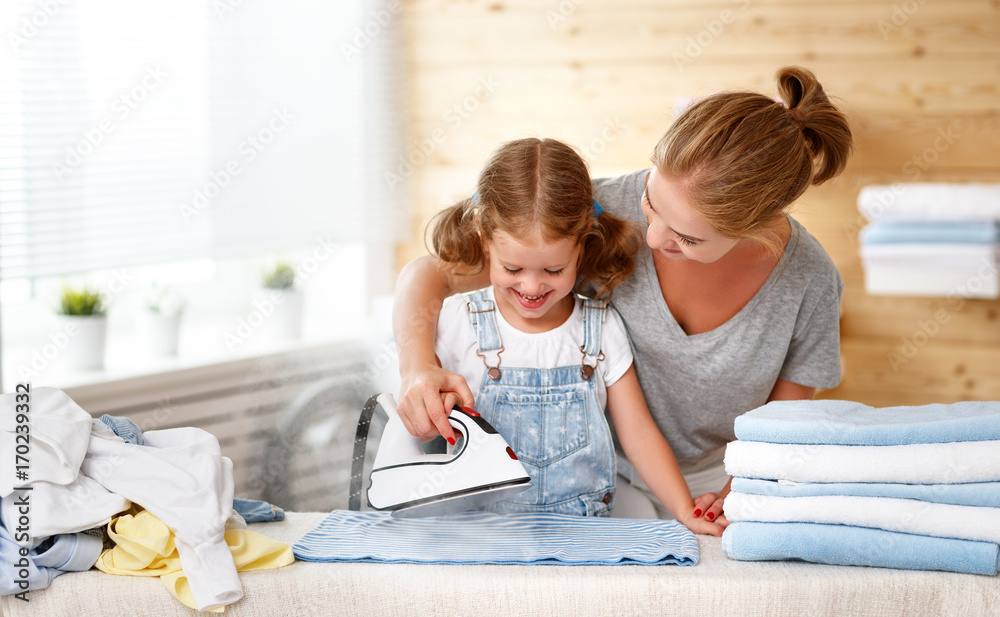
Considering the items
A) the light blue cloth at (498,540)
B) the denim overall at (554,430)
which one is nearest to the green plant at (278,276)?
the denim overall at (554,430)

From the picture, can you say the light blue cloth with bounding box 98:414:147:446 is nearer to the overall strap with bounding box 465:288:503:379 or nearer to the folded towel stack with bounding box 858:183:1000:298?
the overall strap with bounding box 465:288:503:379

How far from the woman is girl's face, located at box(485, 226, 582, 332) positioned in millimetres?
108

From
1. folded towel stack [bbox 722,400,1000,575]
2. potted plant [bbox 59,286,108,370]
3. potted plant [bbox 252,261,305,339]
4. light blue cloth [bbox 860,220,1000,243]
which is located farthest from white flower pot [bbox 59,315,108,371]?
light blue cloth [bbox 860,220,1000,243]

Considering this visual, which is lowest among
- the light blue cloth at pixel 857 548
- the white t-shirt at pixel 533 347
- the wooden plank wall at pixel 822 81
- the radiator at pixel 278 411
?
the radiator at pixel 278 411

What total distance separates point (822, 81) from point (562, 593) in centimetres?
188

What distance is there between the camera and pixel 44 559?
846 millimetres

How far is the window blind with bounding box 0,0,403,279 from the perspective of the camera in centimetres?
188

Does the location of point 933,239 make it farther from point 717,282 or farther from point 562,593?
point 562,593

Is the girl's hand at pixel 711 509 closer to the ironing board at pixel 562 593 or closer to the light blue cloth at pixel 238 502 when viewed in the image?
the ironing board at pixel 562 593

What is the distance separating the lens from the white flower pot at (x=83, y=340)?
1.93 meters

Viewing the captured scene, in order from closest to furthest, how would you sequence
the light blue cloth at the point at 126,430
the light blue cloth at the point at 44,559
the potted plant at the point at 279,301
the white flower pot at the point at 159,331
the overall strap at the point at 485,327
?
the light blue cloth at the point at 44,559 < the light blue cloth at the point at 126,430 < the overall strap at the point at 485,327 < the white flower pot at the point at 159,331 < the potted plant at the point at 279,301

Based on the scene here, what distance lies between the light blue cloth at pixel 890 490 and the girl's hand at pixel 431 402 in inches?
13.1

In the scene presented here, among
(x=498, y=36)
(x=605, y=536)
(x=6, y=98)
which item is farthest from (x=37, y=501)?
(x=498, y=36)

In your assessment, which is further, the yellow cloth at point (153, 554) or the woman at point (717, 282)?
the woman at point (717, 282)
